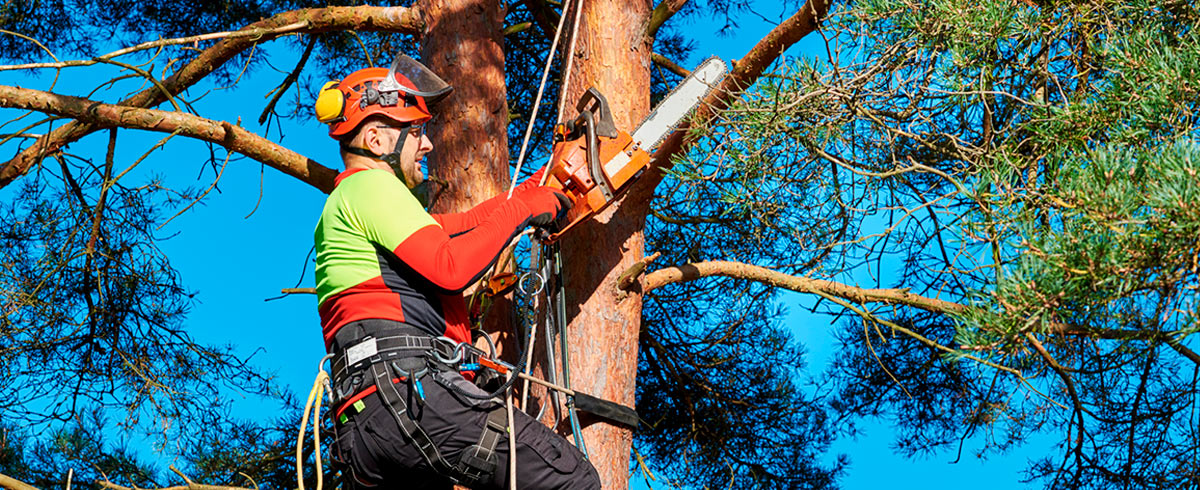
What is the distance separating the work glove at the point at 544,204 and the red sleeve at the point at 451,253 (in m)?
0.16

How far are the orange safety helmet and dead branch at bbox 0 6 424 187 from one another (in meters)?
1.17

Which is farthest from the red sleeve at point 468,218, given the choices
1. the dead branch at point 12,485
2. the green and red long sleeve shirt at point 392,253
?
the dead branch at point 12,485

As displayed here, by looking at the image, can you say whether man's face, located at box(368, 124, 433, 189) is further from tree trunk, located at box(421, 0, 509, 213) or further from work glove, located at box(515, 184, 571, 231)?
tree trunk, located at box(421, 0, 509, 213)

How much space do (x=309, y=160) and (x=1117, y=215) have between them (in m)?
2.63

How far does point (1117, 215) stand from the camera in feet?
5.92

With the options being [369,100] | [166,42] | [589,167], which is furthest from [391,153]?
[166,42]

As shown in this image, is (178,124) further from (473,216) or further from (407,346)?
(407,346)

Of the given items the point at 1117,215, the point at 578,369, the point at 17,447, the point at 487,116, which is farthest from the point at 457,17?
the point at 17,447

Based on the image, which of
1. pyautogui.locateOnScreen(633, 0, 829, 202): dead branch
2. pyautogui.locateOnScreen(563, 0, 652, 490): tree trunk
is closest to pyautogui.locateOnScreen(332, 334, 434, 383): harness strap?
pyautogui.locateOnScreen(563, 0, 652, 490): tree trunk

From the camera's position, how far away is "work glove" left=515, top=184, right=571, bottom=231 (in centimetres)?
266

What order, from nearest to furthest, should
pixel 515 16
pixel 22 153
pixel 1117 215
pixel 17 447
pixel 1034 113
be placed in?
pixel 1117 215, pixel 1034 113, pixel 22 153, pixel 17 447, pixel 515 16

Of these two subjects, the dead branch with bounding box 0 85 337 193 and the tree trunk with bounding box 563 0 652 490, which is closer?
the tree trunk with bounding box 563 0 652 490

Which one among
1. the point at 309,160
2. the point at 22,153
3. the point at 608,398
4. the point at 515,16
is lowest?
the point at 608,398

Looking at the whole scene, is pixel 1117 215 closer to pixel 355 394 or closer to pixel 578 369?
pixel 355 394
